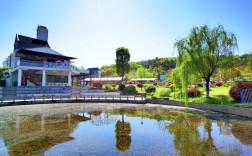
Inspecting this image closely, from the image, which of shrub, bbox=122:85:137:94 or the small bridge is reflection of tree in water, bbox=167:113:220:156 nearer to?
the small bridge

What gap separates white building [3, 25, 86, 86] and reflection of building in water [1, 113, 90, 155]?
23240mm

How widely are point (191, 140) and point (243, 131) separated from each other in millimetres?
4298

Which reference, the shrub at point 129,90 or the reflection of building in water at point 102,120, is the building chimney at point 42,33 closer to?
the shrub at point 129,90

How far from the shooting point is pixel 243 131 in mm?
12039

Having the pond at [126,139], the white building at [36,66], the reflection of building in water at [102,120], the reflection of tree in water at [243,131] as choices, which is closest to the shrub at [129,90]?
the white building at [36,66]

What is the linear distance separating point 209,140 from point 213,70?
1566cm

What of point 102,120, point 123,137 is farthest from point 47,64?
point 123,137

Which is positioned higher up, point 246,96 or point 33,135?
point 246,96

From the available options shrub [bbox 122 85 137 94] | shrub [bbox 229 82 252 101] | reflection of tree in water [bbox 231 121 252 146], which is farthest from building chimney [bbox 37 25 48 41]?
reflection of tree in water [bbox 231 121 252 146]

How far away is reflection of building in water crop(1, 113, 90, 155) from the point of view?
28.9 feet

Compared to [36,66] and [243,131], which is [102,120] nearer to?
[243,131]

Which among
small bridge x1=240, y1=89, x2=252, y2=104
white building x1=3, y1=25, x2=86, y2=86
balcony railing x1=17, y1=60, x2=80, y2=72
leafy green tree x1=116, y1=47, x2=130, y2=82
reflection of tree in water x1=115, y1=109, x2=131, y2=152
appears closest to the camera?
reflection of tree in water x1=115, y1=109, x2=131, y2=152

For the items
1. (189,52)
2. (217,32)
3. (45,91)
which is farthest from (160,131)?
(45,91)

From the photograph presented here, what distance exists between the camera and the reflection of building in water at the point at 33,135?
8819 millimetres
